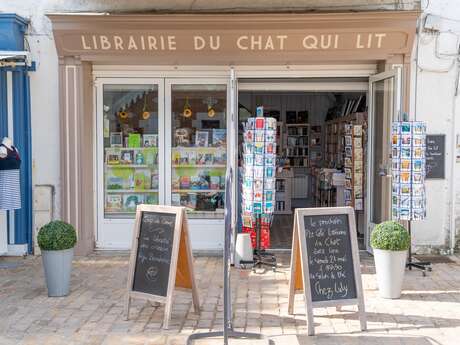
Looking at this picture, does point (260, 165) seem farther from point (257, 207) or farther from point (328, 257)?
point (328, 257)

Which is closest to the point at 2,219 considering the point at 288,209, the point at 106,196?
the point at 106,196

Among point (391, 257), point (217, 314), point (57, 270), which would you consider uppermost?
point (391, 257)

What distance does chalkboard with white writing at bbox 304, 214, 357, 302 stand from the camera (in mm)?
5555

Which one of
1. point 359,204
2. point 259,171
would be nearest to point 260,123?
point 259,171

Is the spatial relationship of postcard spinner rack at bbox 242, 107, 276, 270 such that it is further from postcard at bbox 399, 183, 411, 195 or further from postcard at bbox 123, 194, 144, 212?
postcard at bbox 123, 194, 144, 212

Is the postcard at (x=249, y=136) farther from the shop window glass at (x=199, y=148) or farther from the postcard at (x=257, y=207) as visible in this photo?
the shop window glass at (x=199, y=148)

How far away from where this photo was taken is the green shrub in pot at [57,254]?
6.36m

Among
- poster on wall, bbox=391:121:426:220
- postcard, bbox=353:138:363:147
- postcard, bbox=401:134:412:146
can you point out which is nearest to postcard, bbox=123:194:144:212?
postcard, bbox=353:138:363:147

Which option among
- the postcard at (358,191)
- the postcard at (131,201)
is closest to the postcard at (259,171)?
the postcard at (131,201)

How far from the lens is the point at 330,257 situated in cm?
563

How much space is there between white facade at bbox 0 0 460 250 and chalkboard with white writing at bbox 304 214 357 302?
3.07 meters

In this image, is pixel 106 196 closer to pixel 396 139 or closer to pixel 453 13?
pixel 396 139

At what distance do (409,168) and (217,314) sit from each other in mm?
2943

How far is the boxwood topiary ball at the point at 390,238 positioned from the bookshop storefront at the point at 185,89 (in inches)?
A: 73.8
